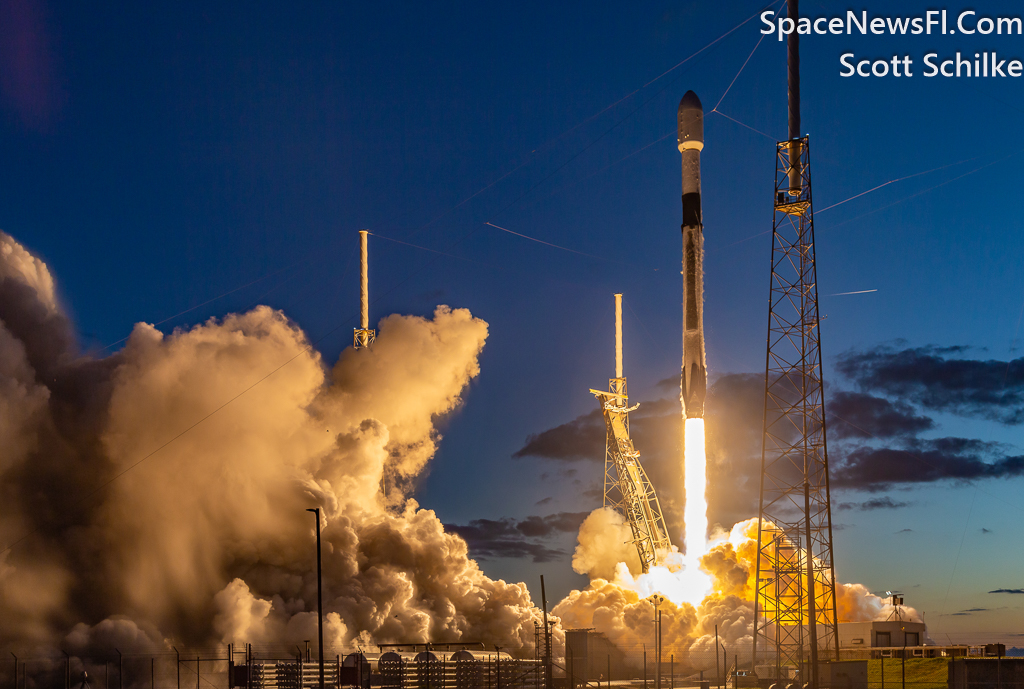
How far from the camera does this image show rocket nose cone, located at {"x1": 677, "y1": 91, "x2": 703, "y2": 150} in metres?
72.9

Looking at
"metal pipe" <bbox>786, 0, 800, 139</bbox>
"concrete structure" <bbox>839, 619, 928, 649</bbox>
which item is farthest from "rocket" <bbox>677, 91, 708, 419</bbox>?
"concrete structure" <bbox>839, 619, 928, 649</bbox>

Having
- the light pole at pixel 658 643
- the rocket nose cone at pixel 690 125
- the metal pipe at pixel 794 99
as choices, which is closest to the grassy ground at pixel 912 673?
the light pole at pixel 658 643

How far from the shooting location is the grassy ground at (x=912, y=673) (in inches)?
2522

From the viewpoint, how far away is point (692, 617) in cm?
7725

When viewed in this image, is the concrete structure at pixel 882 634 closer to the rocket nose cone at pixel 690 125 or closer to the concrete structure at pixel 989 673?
the concrete structure at pixel 989 673

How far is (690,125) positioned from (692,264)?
30.8 ft

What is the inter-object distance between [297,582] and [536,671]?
18.4 m

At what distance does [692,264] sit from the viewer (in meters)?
72.0

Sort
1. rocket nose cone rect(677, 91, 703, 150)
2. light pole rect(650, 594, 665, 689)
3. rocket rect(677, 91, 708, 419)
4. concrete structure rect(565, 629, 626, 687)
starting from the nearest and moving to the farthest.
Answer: light pole rect(650, 594, 665, 689) → rocket rect(677, 91, 708, 419) → rocket nose cone rect(677, 91, 703, 150) → concrete structure rect(565, 629, 626, 687)

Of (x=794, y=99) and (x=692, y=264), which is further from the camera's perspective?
(x=692, y=264)

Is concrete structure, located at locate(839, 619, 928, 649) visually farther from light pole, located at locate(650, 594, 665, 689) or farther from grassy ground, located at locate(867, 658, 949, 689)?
light pole, located at locate(650, 594, 665, 689)

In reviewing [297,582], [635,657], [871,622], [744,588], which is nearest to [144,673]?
[297,582]

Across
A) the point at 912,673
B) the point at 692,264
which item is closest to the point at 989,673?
the point at 912,673

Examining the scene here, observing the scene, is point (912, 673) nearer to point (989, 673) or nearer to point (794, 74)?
point (989, 673)
